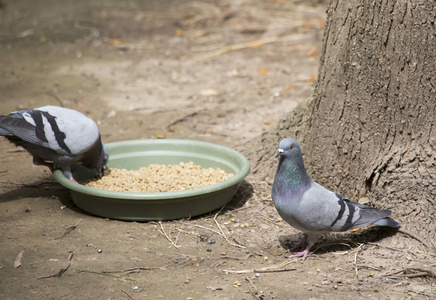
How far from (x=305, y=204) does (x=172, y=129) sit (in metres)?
2.70

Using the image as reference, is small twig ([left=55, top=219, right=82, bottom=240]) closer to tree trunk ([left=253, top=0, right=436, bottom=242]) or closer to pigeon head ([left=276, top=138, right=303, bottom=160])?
pigeon head ([left=276, top=138, right=303, bottom=160])

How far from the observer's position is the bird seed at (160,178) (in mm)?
3953

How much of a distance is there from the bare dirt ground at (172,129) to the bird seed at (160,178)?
28cm

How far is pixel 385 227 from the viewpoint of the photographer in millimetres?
3375

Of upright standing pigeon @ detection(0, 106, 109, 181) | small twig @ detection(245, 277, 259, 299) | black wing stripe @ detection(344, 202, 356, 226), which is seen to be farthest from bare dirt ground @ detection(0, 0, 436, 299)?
upright standing pigeon @ detection(0, 106, 109, 181)

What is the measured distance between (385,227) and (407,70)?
1.04 m

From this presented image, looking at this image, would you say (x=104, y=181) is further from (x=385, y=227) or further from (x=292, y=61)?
(x=292, y=61)

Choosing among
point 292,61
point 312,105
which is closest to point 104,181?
point 312,105

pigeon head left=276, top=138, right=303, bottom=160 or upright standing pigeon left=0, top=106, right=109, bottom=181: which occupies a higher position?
pigeon head left=276, top=138, right=303, bottom=160

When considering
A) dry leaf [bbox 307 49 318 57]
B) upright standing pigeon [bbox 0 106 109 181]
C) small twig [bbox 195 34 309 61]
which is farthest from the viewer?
small twig [bbox 195 34 309 61]

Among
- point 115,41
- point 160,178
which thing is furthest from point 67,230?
point 115,41

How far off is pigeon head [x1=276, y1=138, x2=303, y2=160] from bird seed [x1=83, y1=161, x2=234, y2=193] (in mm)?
1044

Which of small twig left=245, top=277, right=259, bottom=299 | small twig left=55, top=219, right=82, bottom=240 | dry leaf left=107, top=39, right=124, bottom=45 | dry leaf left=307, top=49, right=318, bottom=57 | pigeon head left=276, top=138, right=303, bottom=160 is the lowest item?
small twig left=55, top=219, right=82, bottom=240

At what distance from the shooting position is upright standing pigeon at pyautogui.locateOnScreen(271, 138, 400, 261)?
3033mm
